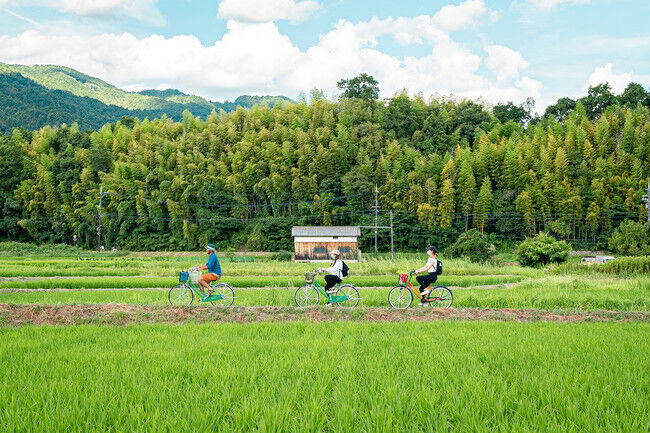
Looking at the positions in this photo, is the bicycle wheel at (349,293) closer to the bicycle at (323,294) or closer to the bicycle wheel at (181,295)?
the bicycle at (323,294)

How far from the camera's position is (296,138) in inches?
1773

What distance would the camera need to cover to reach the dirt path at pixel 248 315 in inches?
285

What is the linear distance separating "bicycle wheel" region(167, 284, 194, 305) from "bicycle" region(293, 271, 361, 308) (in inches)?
103

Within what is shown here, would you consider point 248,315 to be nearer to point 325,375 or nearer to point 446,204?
point 325,375

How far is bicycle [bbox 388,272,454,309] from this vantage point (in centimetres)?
908

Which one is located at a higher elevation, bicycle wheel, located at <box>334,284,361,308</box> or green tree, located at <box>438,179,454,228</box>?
green tree, located at <box>438,179,454,228</box>

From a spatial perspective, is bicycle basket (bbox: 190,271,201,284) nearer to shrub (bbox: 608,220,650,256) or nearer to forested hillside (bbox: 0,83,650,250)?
forested hillside (bbox: 0,83,650,250)

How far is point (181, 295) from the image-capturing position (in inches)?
382

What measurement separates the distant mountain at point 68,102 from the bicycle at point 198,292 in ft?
220

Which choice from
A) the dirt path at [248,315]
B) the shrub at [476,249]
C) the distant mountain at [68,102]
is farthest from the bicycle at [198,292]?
the distant mountain at [68,102]

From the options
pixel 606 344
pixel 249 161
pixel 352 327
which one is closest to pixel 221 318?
pixel 352 327

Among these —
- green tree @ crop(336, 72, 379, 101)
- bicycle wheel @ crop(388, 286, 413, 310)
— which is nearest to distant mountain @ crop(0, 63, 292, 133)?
green tree @ crop(336, 72, 379, 101)

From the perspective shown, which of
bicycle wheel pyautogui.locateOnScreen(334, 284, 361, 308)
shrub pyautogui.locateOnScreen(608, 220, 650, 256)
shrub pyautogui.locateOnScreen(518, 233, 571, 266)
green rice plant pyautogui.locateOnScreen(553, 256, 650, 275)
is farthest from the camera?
shrub pyautogui.locateOnScreen(608, 220, 650, 256)

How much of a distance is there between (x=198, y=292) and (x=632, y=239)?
35.3 metres
